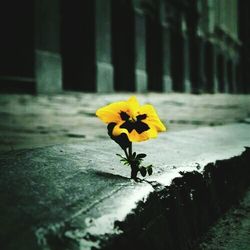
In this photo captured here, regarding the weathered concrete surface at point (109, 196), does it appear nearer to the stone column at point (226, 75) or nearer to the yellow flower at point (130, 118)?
the yellow flower at point (130, 118)

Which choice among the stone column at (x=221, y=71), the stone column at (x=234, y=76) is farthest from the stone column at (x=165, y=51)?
the stone column at (x=234, y=76)

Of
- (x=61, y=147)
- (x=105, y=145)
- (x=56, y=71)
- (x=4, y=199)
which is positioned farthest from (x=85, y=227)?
(x=56, y=71)

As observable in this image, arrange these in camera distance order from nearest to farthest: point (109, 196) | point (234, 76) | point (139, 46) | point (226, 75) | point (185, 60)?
point (109, 196) → point (139, 46) → point (185, 60) → point (226, 75) → point (234, 76)

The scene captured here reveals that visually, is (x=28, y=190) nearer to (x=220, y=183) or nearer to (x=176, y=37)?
(x=220, y=183)

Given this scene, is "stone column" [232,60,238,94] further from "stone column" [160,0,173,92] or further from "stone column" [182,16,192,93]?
"stone column" [160,0,173,92]

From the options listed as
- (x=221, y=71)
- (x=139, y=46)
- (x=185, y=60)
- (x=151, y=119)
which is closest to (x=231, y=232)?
(x=151, y=119)

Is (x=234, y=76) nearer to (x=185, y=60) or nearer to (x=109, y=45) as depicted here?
(x=185, y=60)
